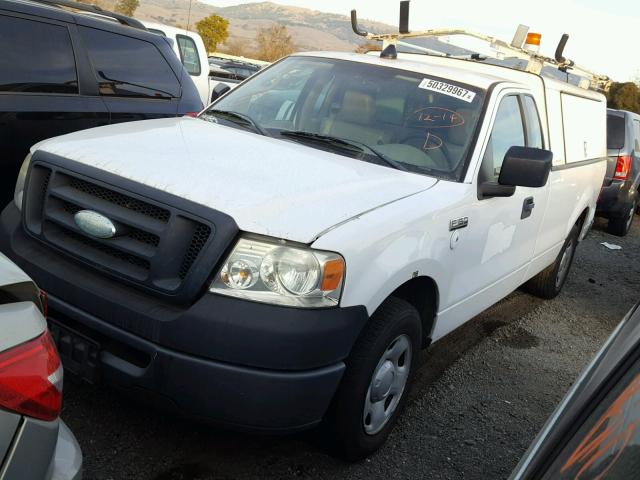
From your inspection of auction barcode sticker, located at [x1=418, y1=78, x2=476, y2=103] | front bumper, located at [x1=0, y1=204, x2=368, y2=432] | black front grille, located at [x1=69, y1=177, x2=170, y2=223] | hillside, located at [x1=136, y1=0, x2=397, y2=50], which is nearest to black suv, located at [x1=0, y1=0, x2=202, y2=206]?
black front grille, located at [x1=69, y1=177, x2=170, y2=223]

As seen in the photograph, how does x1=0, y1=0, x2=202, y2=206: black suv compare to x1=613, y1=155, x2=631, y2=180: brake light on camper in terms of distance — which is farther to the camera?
x1=613, y1=155, x2=631, y2=180: brake light on camper

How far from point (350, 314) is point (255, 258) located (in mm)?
427

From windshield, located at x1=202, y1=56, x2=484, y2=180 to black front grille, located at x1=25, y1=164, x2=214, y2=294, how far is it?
3.91 feet

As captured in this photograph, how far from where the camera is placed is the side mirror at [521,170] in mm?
3631

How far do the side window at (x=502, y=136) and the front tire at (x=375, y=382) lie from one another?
3.40 ft

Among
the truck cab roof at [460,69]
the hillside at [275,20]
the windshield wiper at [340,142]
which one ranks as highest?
the truck cab roof at [460,69]

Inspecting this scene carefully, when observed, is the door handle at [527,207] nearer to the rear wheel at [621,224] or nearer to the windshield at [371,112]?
the windshield at [371,112]

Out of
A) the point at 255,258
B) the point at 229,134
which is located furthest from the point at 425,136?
the point at 255,258

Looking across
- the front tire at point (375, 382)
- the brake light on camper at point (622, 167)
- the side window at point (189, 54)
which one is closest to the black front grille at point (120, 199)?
the front tire at point (375, 382)

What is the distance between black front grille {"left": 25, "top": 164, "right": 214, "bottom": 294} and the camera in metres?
2.68

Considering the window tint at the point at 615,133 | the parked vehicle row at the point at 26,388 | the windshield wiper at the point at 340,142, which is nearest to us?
the parked vehicle row at the point at 26,388

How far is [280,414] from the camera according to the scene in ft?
8.66

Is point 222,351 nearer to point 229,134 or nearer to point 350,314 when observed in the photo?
point 350,314

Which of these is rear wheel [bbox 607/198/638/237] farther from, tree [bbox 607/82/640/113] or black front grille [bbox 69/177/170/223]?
tree [bbox 607/82/640/113]
